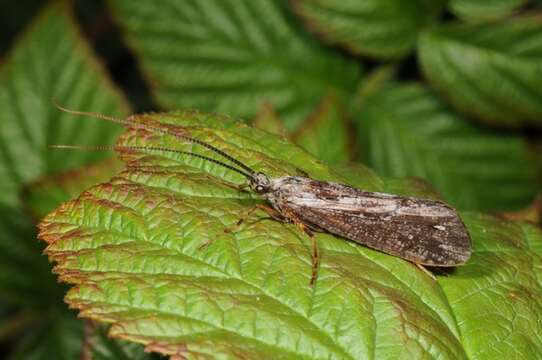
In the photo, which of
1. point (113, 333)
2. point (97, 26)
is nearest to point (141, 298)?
point (113, 333)

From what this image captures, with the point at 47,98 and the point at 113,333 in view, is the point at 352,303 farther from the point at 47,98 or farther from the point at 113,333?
the point at 47,98

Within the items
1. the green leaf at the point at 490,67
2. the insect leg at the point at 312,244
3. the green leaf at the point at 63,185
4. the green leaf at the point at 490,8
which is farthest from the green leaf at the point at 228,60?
the insect leg at the point at 312,244

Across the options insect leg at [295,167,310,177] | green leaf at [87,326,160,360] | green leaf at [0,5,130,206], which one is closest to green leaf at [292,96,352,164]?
insect leg at [295,167,310,177]

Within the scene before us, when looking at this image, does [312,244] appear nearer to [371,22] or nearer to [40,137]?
[371,22]

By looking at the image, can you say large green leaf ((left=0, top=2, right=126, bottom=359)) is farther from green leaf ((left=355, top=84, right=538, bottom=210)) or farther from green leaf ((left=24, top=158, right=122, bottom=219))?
green leaf ((left=355, top=84, right=538, bottom=210))

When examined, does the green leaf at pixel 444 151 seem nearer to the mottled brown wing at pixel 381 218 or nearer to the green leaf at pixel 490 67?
the green leaf at pixel 490 67

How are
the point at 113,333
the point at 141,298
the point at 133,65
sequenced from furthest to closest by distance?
1. the point at 133,65
2. the point at 141,298
3. the point at 113,333

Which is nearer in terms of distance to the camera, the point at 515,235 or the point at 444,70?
the point at 515,235
